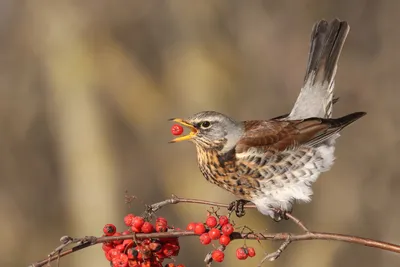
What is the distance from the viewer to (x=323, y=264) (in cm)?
774

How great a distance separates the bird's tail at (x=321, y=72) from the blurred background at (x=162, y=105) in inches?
133

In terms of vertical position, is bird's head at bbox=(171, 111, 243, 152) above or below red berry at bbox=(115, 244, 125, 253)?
above

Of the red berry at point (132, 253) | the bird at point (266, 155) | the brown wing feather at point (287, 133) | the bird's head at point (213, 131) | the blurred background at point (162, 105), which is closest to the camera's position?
the red berry at point (132, 253)

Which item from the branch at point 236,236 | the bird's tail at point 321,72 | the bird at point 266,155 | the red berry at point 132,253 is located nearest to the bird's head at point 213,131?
Result: the bird at point 266,155

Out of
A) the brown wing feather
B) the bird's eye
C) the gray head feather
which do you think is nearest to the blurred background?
the brown wing feather

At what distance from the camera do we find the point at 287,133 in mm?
3389

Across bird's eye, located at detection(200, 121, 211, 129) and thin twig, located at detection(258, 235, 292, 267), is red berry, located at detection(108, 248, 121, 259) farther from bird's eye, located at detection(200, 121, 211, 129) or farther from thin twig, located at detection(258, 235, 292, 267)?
bird's eye, located at detection(200, 121, 211, 129)

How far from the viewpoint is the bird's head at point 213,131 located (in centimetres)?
305

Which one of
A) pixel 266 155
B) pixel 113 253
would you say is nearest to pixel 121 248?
pixel 113 253

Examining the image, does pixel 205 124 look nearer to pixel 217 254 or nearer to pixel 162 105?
pixel 217 254

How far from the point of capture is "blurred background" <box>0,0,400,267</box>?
7457 millimetres

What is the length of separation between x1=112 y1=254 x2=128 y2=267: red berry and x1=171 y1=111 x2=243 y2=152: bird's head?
2.88 ft

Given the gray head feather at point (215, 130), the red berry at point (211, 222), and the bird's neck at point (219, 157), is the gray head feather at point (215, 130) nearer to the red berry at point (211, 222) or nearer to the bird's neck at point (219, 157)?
the bird's neck at point (219, 157)

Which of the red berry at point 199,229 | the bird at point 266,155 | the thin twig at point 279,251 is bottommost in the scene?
the thin twig at point 279,251
